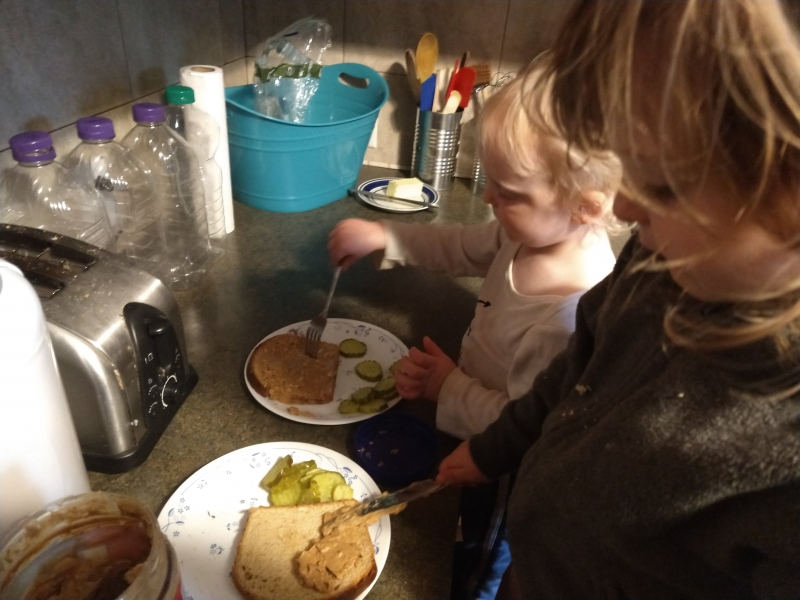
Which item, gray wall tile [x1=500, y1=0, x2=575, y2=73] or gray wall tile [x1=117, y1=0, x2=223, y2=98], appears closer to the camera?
gray wall tile [x1=117, y1=0, x2=223, y2=98]

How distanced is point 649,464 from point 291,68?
1.05 m

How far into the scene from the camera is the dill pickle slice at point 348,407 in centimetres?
71

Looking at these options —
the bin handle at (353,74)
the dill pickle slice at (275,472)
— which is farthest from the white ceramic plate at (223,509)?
the bin handle at (353,74)

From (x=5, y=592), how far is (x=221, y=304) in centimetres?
55

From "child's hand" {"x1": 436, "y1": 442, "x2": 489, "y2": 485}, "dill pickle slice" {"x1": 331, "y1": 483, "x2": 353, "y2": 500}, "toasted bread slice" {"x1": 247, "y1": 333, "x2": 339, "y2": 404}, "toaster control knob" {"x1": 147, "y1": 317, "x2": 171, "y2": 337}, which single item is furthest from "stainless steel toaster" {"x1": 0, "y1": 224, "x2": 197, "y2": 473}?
"child's hand" {"x1": 436, "y1": 442, "x2": 489, "y2": 485}

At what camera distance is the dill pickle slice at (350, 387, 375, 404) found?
726 millimetres

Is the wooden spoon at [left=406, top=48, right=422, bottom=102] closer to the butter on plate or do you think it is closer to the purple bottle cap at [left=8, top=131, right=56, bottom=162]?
the butter on plate

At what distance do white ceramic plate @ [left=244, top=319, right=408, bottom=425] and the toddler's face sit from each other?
263 mm

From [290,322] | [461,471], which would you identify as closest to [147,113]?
[290,322]

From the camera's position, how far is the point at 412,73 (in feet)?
4.34

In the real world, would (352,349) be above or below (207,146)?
below

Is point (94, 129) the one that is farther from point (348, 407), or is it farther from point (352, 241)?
point (348, 407)

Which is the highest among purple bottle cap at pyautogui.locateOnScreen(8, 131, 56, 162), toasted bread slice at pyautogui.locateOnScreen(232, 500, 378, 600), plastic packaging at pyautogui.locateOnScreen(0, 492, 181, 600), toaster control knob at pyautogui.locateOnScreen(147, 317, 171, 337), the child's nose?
the child's nose

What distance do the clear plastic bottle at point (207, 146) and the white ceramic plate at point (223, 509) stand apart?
543 mm
